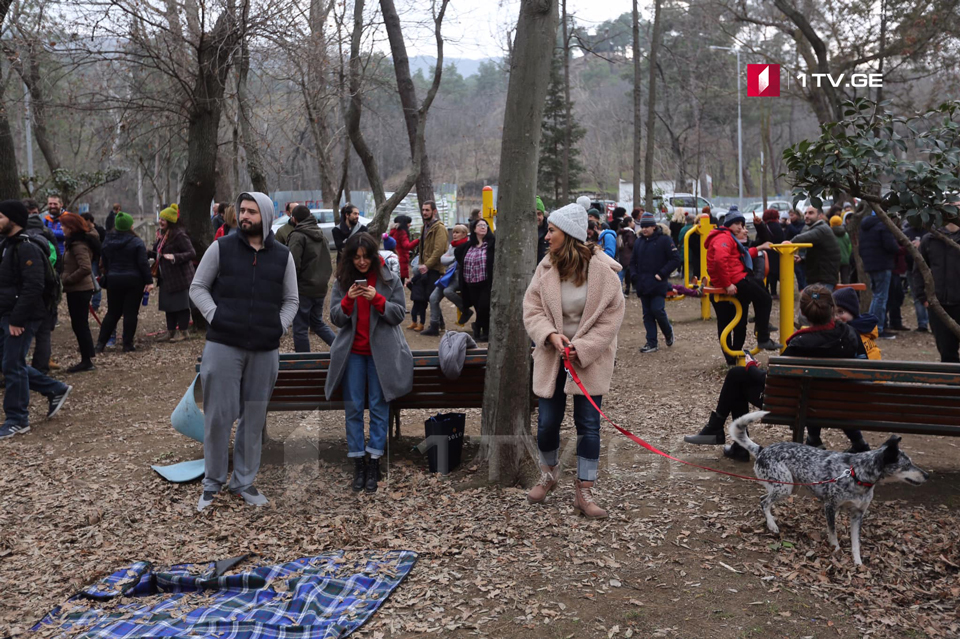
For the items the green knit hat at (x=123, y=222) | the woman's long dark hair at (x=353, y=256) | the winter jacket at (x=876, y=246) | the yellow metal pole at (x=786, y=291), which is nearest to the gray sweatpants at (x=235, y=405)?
the woman's long dark hair at (x=353, y=256)

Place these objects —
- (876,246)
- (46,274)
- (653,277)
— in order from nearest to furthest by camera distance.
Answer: (46,274) → (653,277) → (876,246)

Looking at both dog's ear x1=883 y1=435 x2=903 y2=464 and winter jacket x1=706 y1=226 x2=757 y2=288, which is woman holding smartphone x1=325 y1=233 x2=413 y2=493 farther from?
winter jacket x1=706 y1=226 x2=757 y2=288

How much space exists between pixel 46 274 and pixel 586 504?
5.61 metres

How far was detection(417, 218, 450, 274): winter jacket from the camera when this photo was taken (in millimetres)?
12555

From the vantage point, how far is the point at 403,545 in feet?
15.6

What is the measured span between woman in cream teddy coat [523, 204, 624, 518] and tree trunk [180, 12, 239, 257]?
8.31 metres

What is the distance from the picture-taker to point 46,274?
7738mm

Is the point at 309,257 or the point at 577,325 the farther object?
the point at 309,257

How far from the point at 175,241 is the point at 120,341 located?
2.00 m

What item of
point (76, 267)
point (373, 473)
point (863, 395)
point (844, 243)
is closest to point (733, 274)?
point (863, 395)

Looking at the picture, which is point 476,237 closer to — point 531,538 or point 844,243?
point 844,243

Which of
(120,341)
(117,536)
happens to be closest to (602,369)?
(117,536)

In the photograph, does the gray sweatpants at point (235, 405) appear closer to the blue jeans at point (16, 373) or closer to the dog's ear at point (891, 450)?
the blue jeans at point (16, 373)

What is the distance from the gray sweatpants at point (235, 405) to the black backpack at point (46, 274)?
10.2 feet
